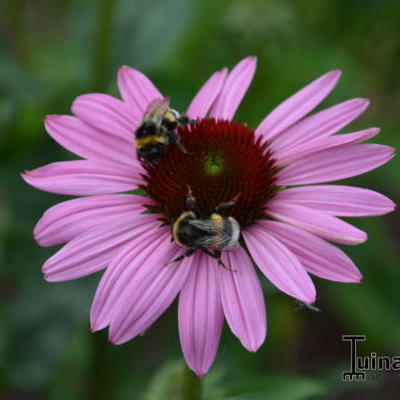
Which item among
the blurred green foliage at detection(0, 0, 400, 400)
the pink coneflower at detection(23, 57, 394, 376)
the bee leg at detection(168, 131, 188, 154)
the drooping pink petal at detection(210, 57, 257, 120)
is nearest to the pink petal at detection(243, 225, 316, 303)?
the pink coneflower at detection(23, 57, 394, 376)

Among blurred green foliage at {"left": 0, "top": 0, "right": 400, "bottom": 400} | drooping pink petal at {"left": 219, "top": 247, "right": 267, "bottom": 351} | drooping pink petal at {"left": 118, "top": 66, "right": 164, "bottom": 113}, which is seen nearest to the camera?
drooping pink petal at {"left": 219, "top": 247, "right": 267, "bottom": 351}

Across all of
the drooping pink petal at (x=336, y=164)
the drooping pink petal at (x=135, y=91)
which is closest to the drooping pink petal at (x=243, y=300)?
the drooping pink petal at (x=336, y=164)

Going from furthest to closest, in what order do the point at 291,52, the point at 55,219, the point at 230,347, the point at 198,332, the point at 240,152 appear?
the point at 291,52, the point at 230,347, the point at 240,152, the point at 55,219, the point at 198,332

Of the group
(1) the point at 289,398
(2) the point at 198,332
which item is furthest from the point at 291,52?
→ (2) the point at 198,332

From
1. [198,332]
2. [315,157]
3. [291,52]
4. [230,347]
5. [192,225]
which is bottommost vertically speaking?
[230,347]

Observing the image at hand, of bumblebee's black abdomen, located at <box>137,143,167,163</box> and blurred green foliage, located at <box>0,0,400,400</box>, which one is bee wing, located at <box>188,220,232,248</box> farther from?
blurred green foliage, located at <box>0,0,400,400</box>

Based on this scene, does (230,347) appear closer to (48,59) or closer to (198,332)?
(198,332)

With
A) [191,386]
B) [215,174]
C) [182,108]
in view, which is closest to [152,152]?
[215,174]
